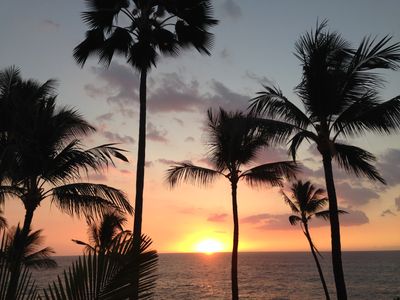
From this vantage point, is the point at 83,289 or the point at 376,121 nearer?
the point at 83,289

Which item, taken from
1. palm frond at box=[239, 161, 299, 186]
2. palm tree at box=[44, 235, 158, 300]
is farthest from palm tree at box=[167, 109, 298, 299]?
palm tree at box=[44, 235, 158, 300]

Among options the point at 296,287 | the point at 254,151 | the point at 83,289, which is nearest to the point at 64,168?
the point at 254,151

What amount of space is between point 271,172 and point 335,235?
21.6 feet

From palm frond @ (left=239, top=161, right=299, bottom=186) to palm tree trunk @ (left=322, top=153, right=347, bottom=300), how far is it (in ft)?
17.5

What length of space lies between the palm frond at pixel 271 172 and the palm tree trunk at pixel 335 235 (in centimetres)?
535

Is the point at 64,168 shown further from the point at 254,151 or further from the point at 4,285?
the point at 4,285

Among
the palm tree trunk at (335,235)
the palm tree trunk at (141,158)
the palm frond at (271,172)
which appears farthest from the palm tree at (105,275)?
the palm frond at (271,172)

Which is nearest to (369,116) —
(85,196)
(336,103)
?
(336,103)

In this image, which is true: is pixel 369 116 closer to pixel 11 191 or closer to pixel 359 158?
pixel 359 158

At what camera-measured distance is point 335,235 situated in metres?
12.1

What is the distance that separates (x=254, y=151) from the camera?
61.6 feet

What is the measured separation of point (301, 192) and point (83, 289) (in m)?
31.0

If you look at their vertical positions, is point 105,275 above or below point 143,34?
below

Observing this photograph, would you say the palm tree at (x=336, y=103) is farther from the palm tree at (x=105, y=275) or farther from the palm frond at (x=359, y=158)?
the palm tree at (x=105, y=275)
